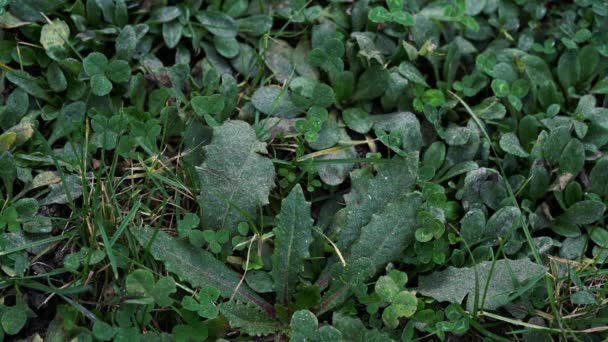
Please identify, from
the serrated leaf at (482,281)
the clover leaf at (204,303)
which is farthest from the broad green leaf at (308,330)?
the serrated leaf at (482,281)

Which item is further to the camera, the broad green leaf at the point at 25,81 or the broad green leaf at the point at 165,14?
the broad green leaf at the point at 165,14

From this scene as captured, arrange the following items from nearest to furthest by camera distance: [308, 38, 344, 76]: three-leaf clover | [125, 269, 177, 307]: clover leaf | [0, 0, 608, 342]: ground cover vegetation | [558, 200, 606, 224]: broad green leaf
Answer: [125, 269, 177, 307]: clover leaf, [0, 0, 608, 342]: ground cover vegetation, [558, 200, 606, 224]: broad green leaf, [308, 38, 344, 76]: three-leaf clover

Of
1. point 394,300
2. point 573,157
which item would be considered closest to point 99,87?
point 394,300

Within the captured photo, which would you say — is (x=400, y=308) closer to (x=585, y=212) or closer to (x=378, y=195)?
(x=378, y=195)

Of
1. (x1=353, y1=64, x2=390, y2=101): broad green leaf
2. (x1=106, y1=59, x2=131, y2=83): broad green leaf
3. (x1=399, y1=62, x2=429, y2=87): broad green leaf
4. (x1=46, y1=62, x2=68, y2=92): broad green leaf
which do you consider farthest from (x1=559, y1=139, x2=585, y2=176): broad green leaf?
(x1=46, y1=62, x2=68, y2=92): broad green leaf

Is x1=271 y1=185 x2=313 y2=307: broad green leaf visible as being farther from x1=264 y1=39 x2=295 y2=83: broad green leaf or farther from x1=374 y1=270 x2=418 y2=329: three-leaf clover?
x1=264 y1=39 x2=295 y2=83: broad green leaf

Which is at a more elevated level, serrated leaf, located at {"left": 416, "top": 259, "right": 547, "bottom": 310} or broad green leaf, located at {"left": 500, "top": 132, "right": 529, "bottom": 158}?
broad green leaf, located at {"left": 500, "top": 132, "right": 529, "bottom": 158}

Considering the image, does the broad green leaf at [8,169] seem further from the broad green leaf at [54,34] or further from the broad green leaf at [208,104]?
the broad green leaf at [208,104]
